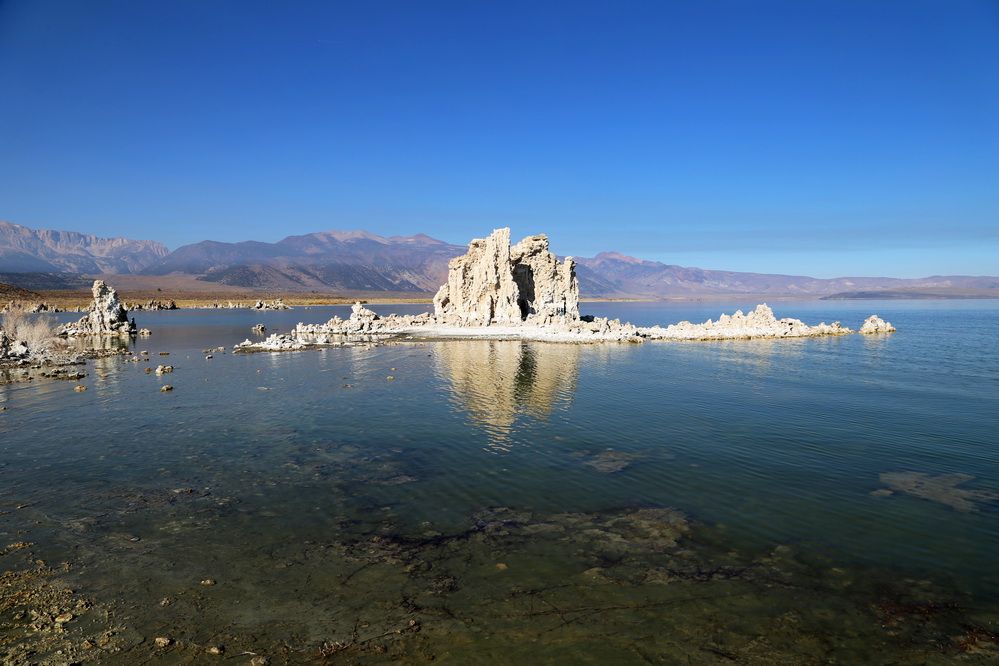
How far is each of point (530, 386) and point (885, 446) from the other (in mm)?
21962

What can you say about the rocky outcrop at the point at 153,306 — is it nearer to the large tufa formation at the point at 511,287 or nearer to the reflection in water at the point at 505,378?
the large tufa formation at the point at 511,287

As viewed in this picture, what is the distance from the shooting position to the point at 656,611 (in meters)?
11.8

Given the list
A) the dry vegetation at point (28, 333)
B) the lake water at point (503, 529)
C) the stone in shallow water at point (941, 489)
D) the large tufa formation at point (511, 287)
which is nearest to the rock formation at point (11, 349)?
the dry vegetation at point (28, 333)

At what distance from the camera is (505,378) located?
146ft

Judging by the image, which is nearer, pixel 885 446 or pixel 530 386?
pixel 885 446

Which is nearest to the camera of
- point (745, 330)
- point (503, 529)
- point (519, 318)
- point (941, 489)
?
point (503, 529)

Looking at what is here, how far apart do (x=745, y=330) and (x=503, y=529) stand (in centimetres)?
7726

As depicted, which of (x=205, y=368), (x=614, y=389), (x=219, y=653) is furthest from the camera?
(x=205, y=368)

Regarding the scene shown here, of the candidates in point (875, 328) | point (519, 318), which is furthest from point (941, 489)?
point (875, 328)

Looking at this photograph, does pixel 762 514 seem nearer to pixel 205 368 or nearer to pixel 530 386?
pixel 530 386

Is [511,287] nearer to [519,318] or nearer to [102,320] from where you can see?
[519,318]

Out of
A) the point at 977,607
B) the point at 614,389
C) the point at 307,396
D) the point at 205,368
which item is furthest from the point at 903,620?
the point at 205,368

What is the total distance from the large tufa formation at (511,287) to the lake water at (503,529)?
56.0 meters

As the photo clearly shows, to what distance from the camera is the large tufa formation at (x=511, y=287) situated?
296 feet
